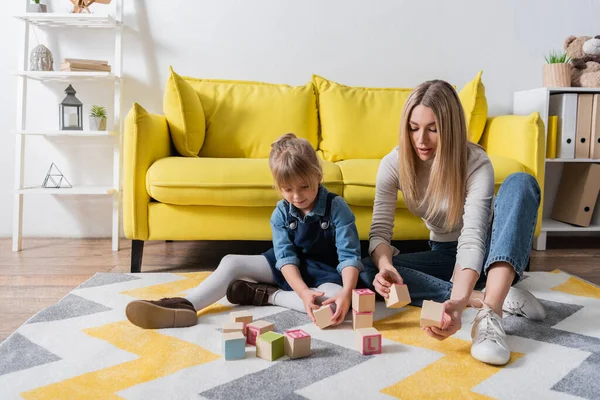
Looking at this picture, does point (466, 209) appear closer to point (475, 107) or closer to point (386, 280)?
point (386, 280)

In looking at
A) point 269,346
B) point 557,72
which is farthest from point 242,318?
point 557,72

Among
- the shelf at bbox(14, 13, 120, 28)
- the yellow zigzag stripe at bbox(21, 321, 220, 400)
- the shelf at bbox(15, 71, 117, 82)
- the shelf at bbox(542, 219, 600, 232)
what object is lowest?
the yellow zigzag stripe at bbox(21, 321, 220, 400)

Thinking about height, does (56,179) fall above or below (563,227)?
above

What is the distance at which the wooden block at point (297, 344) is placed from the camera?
1.28m

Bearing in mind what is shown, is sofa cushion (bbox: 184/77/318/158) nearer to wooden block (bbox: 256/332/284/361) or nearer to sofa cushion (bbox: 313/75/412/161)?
sofa cushion (bbox: 313/75/412/161)

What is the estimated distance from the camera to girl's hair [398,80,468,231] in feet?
4.99

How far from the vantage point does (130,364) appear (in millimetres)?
1259

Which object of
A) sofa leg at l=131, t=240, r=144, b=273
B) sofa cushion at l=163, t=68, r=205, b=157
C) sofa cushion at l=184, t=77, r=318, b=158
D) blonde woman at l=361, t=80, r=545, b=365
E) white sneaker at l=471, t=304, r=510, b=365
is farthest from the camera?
sofa cushion at l=184, t=77, r=318, b=158

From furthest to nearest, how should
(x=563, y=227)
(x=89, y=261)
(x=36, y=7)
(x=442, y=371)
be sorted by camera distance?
(x=563, y=227) → (x=36, y=7) → (x=89, y=261) → (x=442, y=371)

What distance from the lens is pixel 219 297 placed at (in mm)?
1676

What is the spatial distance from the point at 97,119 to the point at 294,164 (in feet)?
5.59

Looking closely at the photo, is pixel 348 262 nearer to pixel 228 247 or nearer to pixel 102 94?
pixel 228 247

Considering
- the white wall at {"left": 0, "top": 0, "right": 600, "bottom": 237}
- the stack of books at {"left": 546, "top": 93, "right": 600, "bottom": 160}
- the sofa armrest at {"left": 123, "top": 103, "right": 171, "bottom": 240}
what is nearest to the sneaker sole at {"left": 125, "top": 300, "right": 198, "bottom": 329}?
the sofa armrest at {"left": 123, "top": 103, "right": 171, "bottom": 240}

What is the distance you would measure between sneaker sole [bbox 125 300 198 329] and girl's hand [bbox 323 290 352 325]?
0.37 meters
